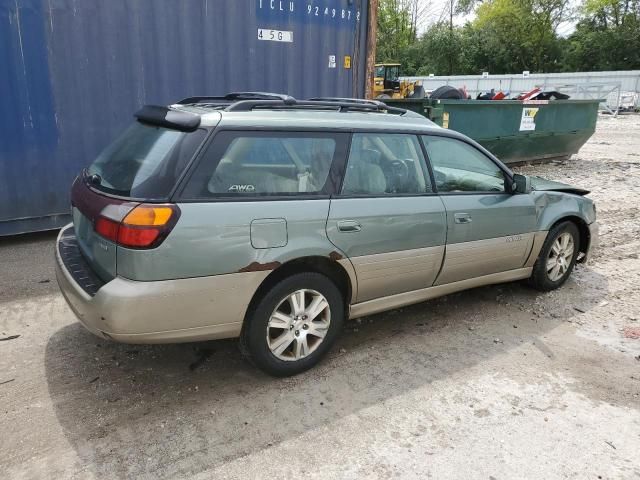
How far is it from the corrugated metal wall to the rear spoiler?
291 cm

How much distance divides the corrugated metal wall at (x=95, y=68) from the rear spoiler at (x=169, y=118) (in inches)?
Answer: 115

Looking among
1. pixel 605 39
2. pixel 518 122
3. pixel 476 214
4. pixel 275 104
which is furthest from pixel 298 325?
pixel 605 39

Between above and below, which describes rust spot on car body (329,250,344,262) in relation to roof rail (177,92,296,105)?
below

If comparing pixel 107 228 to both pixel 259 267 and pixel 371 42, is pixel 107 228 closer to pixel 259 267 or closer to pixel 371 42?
pixel 259 267

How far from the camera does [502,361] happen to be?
3646 mm

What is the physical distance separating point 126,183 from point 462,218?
2339mm

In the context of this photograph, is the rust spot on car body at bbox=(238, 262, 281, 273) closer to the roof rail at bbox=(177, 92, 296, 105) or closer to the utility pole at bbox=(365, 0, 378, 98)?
the roof rail at bbox=(177, 92, 296, 105)

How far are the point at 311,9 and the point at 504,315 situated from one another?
4.96m

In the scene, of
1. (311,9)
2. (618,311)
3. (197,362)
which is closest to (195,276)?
(197,362)

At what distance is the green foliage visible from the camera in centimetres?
5000

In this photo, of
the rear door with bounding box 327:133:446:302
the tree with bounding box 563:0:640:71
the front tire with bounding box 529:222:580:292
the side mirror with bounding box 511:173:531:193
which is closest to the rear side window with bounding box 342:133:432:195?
the rear door with bounding box 327:133:446:302

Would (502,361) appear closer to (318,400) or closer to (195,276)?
(318,400)

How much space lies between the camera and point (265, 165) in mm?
3053

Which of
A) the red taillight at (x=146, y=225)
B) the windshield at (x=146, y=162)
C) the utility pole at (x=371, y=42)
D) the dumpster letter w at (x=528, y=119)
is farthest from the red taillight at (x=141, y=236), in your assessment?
the dumpster letter w at (x=528, y=119)
